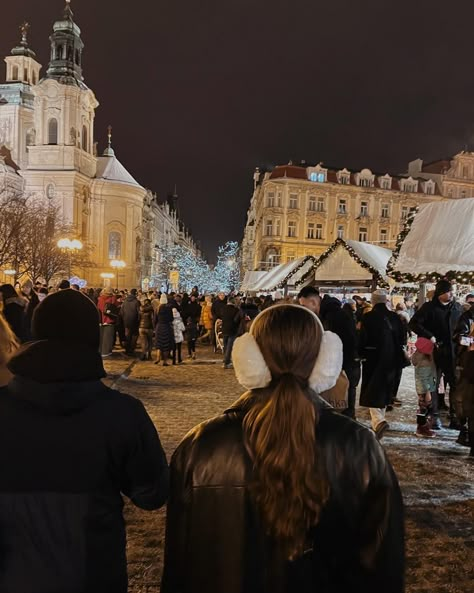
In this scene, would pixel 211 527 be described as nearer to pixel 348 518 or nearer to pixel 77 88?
pixel 348 518

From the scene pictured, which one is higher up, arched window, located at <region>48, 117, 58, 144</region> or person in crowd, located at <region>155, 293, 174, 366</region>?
arched window, located at <region>48, 117, 58, 144</region>

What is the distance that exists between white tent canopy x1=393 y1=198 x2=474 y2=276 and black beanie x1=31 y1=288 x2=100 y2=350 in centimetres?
844

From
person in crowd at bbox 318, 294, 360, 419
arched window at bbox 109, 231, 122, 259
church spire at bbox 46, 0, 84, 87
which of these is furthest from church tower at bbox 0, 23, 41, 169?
person in crowd at bbox 318, 294, 360, 419

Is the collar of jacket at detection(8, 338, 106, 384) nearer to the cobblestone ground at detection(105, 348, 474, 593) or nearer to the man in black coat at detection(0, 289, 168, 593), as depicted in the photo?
the man in black coat at detection(0, 289, 168, 593)

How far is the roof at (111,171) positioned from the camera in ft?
212

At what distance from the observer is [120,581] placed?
2010 millimetres

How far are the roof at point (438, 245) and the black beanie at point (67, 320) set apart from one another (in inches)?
332

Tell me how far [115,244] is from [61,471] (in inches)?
2544

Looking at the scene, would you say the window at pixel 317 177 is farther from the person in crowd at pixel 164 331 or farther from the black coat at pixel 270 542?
the black coat at pixel 270 542

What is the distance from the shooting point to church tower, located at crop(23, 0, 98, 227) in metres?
57.8

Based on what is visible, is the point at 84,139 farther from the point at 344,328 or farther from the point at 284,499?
the point at 284,499

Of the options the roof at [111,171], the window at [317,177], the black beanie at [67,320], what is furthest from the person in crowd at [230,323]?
the roof at [111,171]

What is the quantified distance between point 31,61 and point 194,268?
42.2 m

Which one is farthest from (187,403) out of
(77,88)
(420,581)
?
(77,88)
